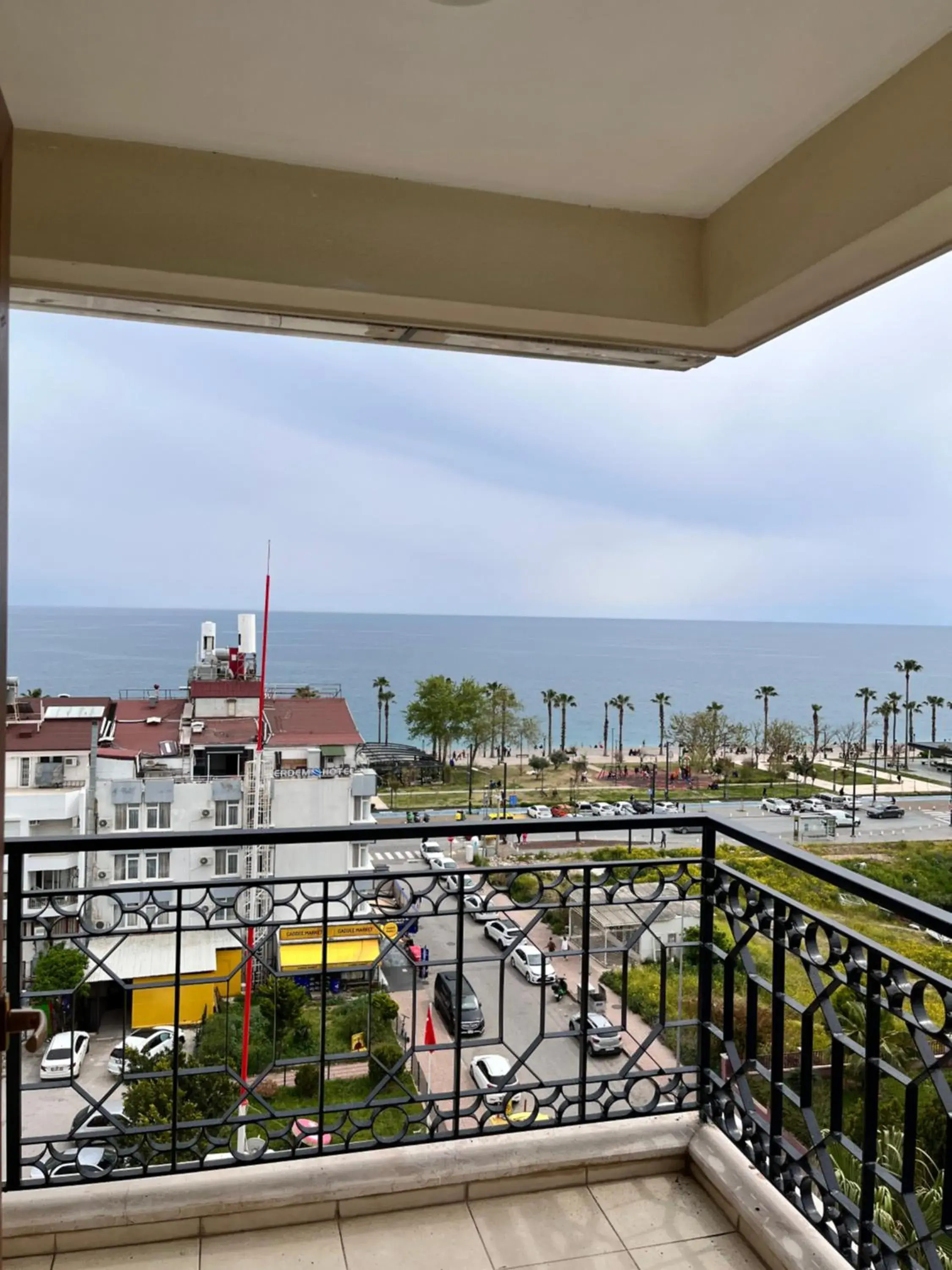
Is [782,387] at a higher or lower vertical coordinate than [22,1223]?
higher

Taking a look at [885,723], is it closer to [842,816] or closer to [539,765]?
[842,816]

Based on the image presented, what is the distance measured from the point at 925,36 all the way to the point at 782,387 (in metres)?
8.74

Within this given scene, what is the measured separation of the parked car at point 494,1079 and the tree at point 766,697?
4.40 metres

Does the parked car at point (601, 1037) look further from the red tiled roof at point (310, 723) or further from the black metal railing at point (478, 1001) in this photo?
the red tiled roof at point (310, 723)

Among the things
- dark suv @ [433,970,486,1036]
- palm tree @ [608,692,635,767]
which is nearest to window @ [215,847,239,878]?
dark suv @ [433,970,486,1036]

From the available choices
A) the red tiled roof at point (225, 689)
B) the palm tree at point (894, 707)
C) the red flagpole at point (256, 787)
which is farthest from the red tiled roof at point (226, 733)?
the palm tree at point (894, 707)

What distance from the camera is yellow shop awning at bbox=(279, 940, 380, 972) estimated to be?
1.94 metres

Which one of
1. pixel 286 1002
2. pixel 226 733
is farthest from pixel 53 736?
pixel 286 1002

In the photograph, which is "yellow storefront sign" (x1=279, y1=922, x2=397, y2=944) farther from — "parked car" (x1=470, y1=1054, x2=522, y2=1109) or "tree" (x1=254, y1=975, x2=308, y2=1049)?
"parked car" (x1=470, y1=1054, x2=522, y2=1109)

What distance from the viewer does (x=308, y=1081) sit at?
84.6 inches

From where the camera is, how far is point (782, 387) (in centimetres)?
929

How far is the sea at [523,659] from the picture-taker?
509 centimetres

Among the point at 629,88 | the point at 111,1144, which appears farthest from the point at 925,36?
the point at 111,1144

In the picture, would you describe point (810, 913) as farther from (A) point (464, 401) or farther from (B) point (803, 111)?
(A) point (464, 401)
